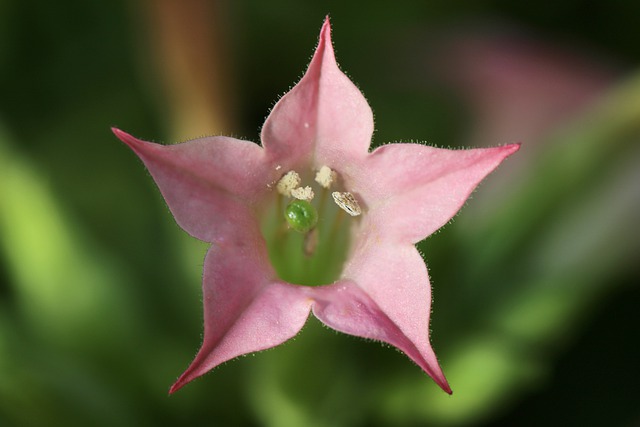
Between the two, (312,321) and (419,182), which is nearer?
(419,182)

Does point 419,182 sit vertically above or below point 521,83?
above

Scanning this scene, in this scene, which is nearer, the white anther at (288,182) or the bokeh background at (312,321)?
the white anther at (288,182)

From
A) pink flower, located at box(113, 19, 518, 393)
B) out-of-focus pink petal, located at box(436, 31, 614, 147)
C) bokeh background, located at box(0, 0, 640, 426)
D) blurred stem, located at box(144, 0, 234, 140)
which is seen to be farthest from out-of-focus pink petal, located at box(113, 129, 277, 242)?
out-of-focus pink petal, located at box(436, 31, 614, 147)

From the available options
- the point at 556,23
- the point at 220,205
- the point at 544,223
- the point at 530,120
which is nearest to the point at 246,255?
the point at 220,205

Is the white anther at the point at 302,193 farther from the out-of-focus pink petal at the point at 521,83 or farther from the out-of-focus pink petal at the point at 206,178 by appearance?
the out-of-focus pink petal at the point at 521,83

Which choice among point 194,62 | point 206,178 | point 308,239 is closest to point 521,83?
point 194,62

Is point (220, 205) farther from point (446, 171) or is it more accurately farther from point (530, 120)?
point (530, 120)

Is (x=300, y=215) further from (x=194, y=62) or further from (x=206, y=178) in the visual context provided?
(x=194, y=62)

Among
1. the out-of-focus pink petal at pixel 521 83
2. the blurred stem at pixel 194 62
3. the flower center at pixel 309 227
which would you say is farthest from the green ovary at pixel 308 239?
the out-of-focus pink petal at pixel 521 83
